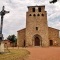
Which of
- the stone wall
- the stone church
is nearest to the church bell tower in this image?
the stone church

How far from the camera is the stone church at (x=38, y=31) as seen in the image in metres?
44.9

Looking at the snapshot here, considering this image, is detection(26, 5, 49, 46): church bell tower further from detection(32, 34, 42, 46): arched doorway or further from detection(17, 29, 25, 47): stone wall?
detection(17, 29, 25, 47): stone wall

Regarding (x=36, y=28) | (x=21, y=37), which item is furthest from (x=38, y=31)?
(x=21, y=37)

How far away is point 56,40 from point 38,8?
10503 millimetres

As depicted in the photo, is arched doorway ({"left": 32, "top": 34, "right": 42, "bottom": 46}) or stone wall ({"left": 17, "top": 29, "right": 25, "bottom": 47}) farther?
stone wall ({"left": 17, "top": 29, "right": 25, "bottom": 47})

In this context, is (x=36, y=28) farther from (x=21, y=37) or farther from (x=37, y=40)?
(x=21, y=37)

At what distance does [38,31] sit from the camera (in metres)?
45.2

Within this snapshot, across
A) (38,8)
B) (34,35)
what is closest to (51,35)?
(34,35)

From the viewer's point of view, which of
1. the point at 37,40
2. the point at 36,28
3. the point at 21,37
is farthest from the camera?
the point at 21,37

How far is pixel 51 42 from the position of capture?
46.0 meters

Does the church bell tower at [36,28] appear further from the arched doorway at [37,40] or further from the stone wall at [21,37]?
the stone wall at [21,37]

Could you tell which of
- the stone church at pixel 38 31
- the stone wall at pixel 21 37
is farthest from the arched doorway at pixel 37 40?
the stone wall at pixel 21 37

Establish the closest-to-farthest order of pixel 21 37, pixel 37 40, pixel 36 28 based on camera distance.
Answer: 1. pixel 36 28
2. pixel 37 40
3. pixel 21 37

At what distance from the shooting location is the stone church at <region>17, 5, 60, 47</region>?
44.9 m
